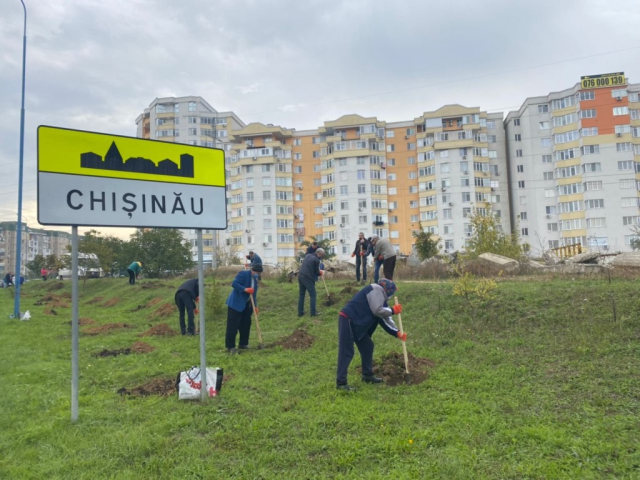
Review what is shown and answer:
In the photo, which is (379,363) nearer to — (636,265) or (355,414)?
(355,414)

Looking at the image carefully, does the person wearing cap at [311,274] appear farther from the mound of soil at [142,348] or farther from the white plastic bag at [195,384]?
the white plastic bag at [195,384]

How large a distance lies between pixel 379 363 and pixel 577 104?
54619mm

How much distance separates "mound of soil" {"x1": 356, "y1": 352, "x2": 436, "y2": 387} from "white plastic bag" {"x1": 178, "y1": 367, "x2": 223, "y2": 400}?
2.08m

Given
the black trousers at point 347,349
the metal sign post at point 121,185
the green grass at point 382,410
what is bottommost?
the green grass at point 382,410

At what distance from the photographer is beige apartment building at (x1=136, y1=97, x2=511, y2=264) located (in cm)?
5338

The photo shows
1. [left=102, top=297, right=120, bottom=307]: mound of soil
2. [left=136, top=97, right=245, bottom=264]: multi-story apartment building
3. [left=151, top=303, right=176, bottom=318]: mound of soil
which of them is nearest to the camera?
[left=151, top=303, right=176, bottom=318]: mound of soil

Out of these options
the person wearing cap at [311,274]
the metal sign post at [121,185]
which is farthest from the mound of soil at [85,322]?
the metal sign post at [121,185]

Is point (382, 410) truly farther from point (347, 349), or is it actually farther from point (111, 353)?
point (111, 353)

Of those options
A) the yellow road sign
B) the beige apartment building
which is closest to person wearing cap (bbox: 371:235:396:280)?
the yellow road sign

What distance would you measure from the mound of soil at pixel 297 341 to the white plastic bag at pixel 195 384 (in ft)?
8.37

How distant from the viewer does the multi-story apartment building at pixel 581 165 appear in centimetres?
4819

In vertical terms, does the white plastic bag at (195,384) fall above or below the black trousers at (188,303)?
below

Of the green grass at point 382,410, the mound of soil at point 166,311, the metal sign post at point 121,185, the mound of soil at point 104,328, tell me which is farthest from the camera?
the mound of soil at point 166,311

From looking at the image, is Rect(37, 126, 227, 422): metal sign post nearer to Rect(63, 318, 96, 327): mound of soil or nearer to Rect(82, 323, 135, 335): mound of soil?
Rect(82, 323, 135, 335): mound of soil
